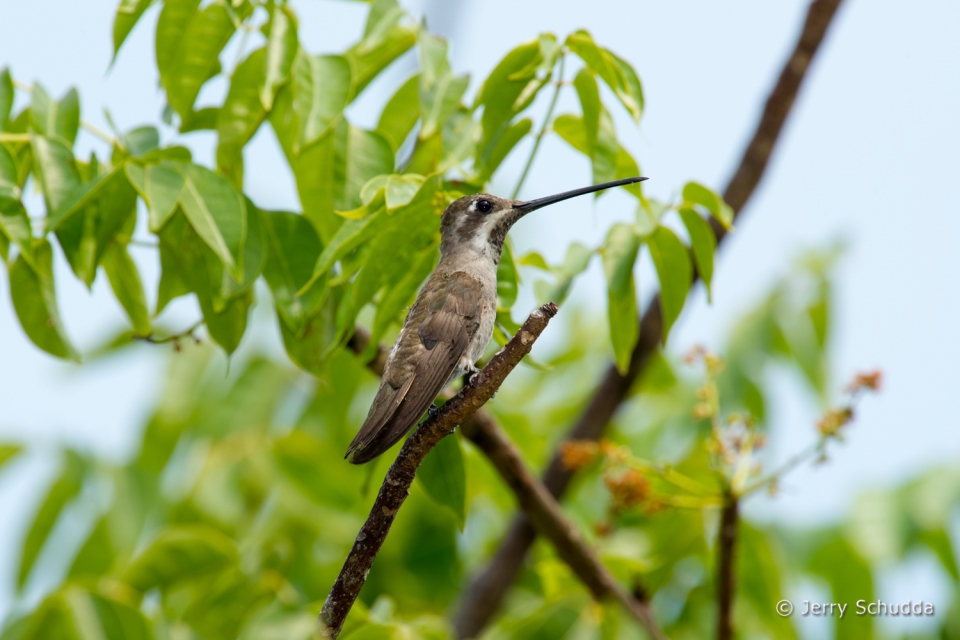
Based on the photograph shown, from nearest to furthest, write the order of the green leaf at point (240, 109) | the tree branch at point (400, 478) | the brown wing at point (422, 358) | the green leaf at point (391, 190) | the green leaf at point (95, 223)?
the tree branch at point (400, 478) < the brown wing at point (422, 358) < the green leaf at point (391, 190) < the green leaf at point (95, 223) < the green leaf at point (240, 109)

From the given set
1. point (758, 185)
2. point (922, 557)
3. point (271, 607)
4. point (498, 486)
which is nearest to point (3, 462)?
point (271, 607)

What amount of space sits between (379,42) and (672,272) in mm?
1772

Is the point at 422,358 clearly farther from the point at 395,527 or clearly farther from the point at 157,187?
the point at 395,527

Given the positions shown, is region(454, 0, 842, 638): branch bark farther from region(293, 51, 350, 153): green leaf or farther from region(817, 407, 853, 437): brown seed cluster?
region(293, 51, 350, 153): green leaf

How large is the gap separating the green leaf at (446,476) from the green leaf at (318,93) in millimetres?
1437

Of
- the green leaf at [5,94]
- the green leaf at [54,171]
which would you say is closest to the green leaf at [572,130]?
the green leaf at [54,171]

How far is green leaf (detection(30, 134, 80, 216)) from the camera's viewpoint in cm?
395

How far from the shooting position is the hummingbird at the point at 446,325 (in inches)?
137

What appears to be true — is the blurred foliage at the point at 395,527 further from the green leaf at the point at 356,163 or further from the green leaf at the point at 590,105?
the green leaf at the point at 590,105

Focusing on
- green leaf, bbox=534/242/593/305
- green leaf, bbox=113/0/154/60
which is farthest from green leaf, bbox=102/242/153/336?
green leaf, bbox=534/242/593/305

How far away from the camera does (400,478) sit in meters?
3.16

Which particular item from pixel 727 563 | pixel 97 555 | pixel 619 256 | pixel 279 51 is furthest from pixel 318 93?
pixel 97 555

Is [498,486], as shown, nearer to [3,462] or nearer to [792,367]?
[792,367]

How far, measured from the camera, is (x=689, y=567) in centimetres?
692
